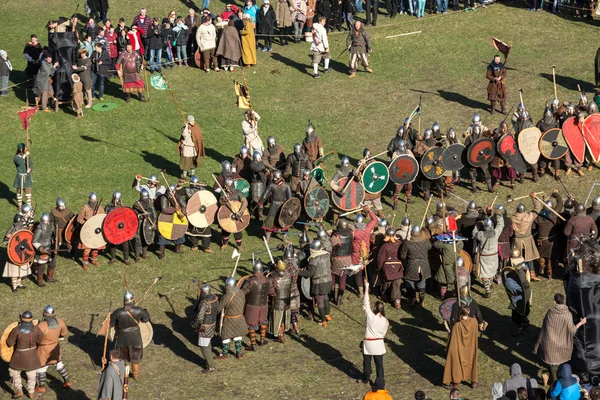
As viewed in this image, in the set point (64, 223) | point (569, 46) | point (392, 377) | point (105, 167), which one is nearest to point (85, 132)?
point (105, 167)

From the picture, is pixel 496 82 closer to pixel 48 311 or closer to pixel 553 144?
pixel 553 144

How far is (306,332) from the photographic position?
71.3ft

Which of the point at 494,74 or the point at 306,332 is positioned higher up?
the point at 494,74

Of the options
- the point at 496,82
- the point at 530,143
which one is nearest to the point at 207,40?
the point at 496,82

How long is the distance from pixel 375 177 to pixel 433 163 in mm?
1476

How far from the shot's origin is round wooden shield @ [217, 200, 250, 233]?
24359 millimetres

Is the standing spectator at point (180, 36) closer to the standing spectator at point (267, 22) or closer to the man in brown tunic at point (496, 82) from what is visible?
the standing spectator at point (267, 22)

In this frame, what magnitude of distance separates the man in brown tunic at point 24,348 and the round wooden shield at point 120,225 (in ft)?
14.1

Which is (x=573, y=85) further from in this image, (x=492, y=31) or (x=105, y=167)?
(x=105, y=167)

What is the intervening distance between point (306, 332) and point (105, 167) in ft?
28.2

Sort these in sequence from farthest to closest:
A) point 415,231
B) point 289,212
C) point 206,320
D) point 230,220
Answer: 1. point 289,212
2. point 230,220
3. point 415,231
4. point 206,320

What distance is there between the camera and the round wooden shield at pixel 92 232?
2353 cm

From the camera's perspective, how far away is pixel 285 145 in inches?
1154

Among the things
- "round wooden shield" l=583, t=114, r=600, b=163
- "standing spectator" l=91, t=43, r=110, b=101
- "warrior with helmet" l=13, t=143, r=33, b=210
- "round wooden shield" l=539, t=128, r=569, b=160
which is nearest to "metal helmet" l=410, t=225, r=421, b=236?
"round wooden shield" l=539, t=128, r=569, b=160
